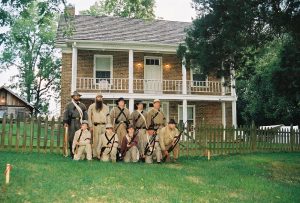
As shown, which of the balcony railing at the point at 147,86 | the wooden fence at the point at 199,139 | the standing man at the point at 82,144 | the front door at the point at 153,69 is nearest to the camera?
the standing man at the point at 82,144

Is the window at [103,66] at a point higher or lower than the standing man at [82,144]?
higher

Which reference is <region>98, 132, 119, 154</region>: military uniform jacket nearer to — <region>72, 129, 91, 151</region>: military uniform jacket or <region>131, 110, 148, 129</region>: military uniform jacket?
<region>72, 129, 91, 151</region>: military uniform jacket

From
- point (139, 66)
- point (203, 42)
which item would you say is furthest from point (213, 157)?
point (139, 66)

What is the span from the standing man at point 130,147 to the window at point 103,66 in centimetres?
1250

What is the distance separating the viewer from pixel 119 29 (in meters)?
23.2

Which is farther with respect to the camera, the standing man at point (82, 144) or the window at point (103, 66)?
the window at point (103, 66)

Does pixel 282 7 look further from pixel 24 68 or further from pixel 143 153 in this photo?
pixel 24 68

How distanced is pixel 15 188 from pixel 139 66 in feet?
56.9

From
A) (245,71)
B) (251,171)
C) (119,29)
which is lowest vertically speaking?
(251,171)

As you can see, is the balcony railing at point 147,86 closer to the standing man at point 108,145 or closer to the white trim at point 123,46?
the white trim at point 123,46

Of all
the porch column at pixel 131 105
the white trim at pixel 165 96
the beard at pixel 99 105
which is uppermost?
the white trim at pixel 165 96

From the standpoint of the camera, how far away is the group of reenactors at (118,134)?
33.2ft

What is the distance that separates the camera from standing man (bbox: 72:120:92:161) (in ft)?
32.9

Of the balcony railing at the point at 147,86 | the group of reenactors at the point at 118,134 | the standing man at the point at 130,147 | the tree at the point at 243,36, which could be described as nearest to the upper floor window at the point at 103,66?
A: the balcony railing at the point at 147,86
